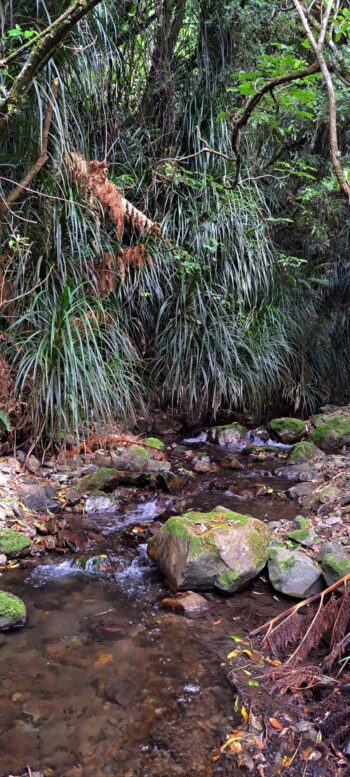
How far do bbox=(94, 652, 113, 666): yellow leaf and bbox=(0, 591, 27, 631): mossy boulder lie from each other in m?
0.43

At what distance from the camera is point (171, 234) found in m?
5.93

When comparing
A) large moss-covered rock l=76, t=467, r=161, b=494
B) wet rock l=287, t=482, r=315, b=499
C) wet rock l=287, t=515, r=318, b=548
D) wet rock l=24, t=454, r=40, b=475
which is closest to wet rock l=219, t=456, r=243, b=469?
wet rock l=287, t=482, r=315, b=499

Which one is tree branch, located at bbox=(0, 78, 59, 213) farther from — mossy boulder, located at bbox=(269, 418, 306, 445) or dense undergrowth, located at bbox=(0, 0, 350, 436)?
mossy boulder, located at bbox=(269, 418, 306, 445)

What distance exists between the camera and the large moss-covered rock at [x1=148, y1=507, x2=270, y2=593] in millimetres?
2777

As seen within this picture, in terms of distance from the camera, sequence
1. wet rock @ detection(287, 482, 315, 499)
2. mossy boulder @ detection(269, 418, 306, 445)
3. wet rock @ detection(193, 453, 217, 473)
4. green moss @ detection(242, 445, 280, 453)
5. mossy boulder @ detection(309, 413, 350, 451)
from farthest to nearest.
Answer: mossy boulder @ detection(269, 418, 306, 445) → mossy boulder @ detection(309, 413, 350, 451) → green moss @ detection(242, 445, 280, 453) → wet rock @ detection(193, 453, 217, 473) → wet rock @ detection(287, 482, 315, 499)

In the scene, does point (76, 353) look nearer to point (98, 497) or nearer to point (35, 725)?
point (98, 497)

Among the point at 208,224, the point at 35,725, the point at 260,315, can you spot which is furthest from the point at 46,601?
the point at 260,315

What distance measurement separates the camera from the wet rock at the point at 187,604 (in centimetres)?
266

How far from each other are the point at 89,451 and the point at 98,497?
26.5 inches

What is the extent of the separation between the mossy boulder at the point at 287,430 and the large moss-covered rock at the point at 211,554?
3.14 meters

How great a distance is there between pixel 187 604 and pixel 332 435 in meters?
3.44

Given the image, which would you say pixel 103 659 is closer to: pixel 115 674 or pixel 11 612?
pixel 115 674

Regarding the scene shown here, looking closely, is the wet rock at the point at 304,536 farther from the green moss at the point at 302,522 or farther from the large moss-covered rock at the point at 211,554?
the large moss-covered rock at the point at 211,554

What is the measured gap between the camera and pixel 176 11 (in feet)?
18.5
